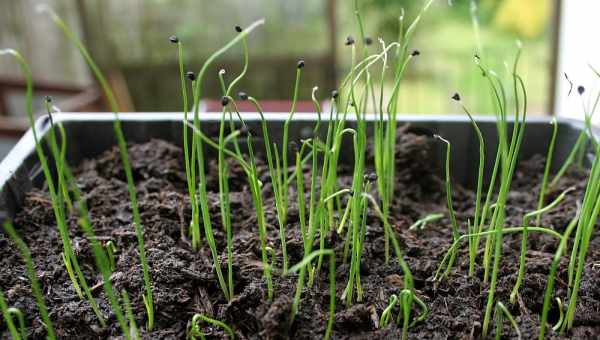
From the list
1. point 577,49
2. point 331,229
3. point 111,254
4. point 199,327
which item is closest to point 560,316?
point 331,229

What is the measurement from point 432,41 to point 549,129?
1924 mm

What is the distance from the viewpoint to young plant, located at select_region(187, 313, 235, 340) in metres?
0.55

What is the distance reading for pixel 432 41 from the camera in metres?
2.73

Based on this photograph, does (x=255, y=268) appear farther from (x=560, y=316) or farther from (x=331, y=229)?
(x=560, y=316)

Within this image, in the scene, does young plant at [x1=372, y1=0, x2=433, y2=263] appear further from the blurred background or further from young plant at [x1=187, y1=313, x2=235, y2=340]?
the blurred background

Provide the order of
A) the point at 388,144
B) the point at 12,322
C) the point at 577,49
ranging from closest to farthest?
1. the point at 12,322
2. the point at 388,144
3. the point at 577,49

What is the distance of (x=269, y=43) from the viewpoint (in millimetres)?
2506

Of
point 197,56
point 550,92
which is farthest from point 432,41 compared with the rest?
point 197,56

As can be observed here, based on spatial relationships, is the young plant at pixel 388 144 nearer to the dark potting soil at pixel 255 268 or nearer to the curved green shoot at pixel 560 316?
the dark potting soil at pixel 255 268

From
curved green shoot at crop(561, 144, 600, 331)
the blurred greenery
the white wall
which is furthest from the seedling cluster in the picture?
the blurred greenery

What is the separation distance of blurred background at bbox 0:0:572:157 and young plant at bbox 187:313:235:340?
192 centimetres

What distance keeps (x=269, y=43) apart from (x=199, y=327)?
2.04 m

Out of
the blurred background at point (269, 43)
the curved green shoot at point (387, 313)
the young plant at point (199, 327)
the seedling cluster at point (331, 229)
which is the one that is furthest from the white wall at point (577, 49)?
the young plant at point (199, 327)

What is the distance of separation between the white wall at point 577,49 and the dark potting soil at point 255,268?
3.93 ft
